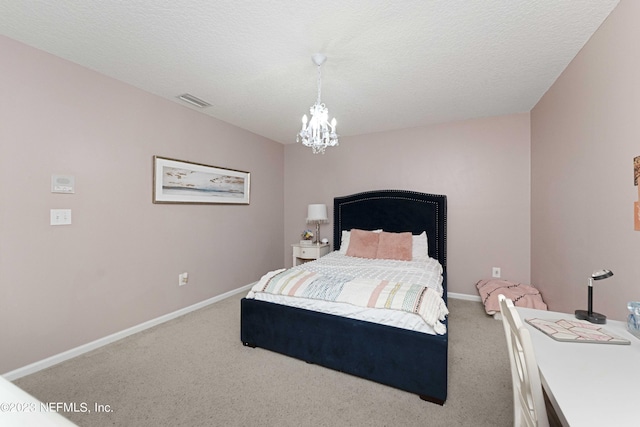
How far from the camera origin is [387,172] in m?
4.09

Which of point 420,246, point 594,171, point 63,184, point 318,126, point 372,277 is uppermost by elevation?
point 318,126

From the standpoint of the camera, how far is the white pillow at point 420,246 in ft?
11.5

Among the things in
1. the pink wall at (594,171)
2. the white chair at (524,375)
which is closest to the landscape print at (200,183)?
the white chair at (524,375)

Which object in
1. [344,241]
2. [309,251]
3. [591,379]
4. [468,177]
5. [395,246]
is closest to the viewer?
[591,379]

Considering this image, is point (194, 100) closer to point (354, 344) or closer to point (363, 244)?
point (363, 244)

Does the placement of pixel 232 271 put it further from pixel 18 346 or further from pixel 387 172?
pixel 387 172

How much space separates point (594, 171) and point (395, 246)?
6.54 feet

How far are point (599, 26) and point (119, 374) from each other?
416cm

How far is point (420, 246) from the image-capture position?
3572 mm

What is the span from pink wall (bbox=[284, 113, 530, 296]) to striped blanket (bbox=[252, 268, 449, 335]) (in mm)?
1940

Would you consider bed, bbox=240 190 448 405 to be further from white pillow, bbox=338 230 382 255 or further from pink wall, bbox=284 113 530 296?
pink wall, bbox=284 113 530 296

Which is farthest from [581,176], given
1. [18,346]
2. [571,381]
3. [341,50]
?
[18,346]

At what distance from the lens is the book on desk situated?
1149 mm

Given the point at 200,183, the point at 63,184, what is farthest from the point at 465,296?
the point at 63,184
